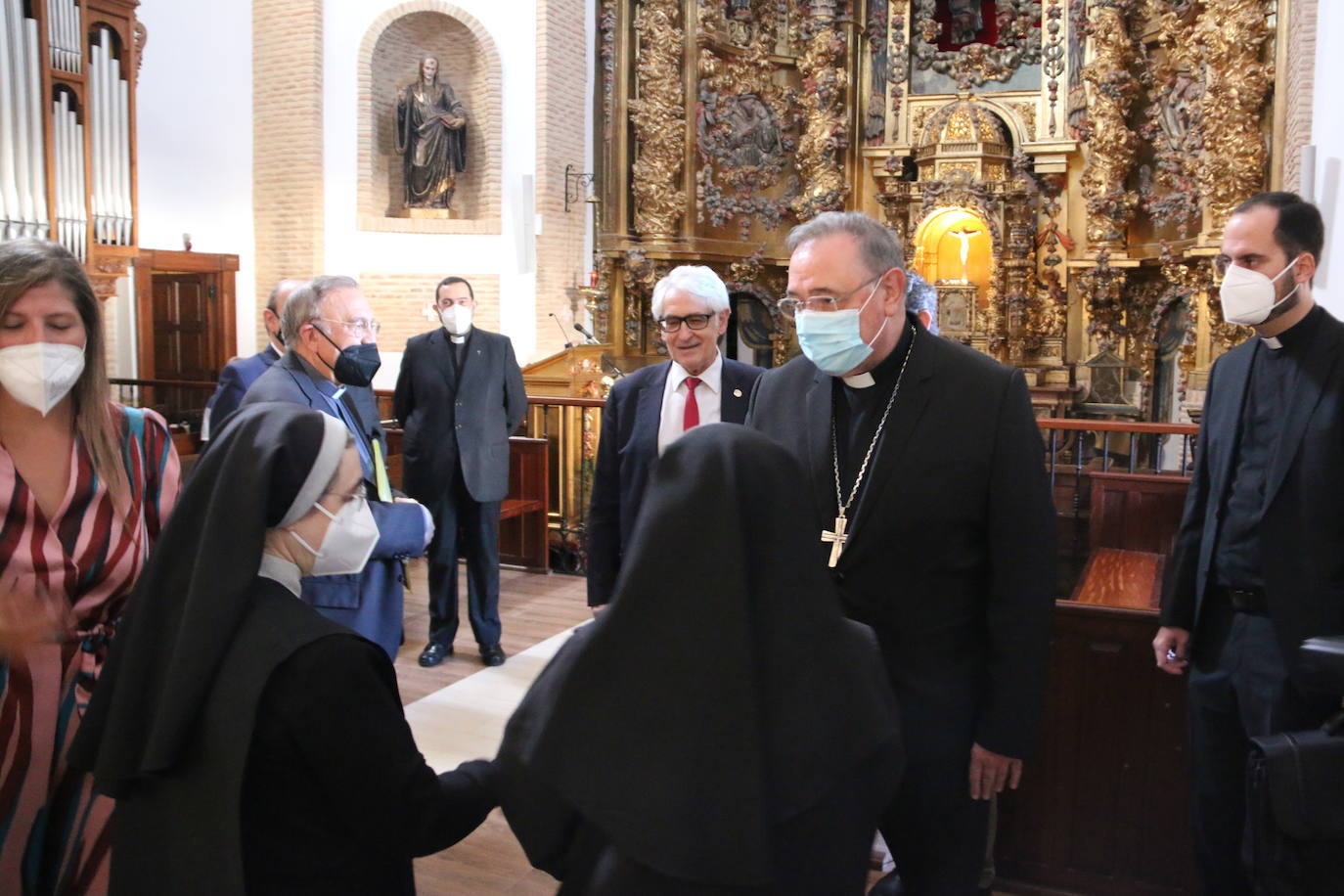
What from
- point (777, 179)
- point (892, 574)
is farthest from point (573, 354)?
point (892, 574)

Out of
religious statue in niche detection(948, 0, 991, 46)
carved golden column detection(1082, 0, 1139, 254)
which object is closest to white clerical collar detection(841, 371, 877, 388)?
carved golden column detection(1082, 0, 1139, 254)

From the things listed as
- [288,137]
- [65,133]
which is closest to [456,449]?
[65,133]

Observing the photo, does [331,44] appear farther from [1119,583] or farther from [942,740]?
[942,740]

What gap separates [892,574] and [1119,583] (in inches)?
103

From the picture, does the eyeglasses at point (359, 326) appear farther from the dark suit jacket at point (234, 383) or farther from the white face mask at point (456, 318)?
the white face mask at point (456, 318)

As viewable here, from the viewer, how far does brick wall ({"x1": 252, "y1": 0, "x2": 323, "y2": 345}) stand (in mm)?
12891

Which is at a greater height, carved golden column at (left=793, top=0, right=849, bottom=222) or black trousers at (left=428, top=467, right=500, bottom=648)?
carved golden column at (left=793, top=0, right=849, bottom=222)

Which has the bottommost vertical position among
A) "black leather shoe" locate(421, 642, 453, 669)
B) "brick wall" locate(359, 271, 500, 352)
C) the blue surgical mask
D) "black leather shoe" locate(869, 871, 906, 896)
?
"black leather shoe" locate(421, 642, 453, 669)

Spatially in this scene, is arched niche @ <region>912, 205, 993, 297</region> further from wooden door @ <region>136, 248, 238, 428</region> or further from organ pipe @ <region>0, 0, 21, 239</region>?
organ pipe @ <region>0, 0, 21, 239</region>

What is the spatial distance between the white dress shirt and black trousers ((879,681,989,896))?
160 cm

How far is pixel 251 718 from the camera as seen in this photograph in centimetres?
154

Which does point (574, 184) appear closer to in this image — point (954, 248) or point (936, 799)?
point (954, 248)

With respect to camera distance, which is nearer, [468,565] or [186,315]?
[468,565]

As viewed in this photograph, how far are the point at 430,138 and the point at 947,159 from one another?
20.4 ft
